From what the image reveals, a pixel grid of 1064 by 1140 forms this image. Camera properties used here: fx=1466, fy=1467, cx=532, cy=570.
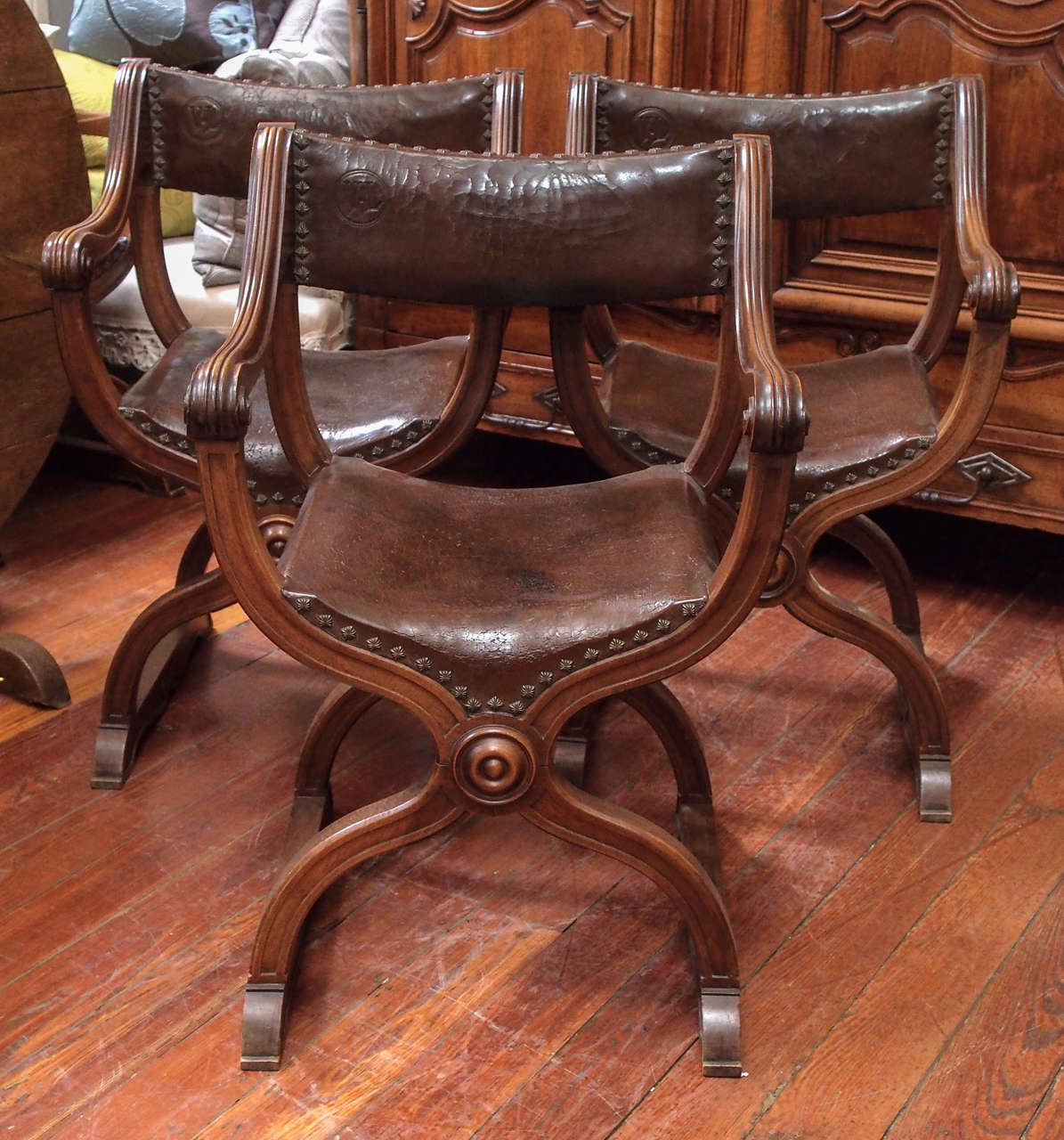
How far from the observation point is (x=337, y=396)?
7.24 ft

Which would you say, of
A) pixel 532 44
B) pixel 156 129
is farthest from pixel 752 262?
pixel 532 44

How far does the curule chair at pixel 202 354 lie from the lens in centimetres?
204

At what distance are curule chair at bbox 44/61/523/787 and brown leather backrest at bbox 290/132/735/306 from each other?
0.39 metres

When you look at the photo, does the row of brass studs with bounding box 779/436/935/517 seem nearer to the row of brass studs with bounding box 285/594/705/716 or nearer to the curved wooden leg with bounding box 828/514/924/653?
the curved wooden leg with bounding box 828/514/924/653

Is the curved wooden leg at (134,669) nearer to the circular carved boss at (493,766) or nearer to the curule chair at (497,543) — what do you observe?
the curule chair at (497,543)

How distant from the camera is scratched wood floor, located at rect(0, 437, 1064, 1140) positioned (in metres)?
1.55

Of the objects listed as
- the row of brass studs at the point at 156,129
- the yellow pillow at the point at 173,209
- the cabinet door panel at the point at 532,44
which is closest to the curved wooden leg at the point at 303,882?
the row of brass studs at the point at 156,129

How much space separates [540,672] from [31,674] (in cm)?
111

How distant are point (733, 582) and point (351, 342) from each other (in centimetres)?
196

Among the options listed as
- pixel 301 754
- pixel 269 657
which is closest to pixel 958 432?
pixel 301 754

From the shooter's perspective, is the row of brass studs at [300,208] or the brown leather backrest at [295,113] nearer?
the row of brass studs at [300,208]

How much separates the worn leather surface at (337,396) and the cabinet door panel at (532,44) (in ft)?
2.45

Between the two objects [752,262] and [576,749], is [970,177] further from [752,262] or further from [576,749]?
[576,749]

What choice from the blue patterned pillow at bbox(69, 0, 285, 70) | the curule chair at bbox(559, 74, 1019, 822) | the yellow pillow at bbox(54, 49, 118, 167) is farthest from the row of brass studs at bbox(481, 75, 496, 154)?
the yellow pillow at bbox(54, 49, 118, 167)
